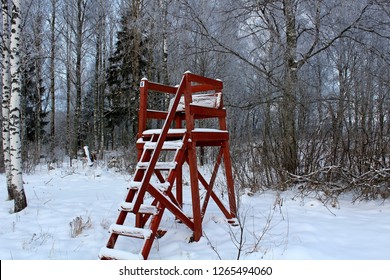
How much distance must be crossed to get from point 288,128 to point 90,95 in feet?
91.0

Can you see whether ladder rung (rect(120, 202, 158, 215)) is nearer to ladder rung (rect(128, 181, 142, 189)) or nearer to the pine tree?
ladder rung (rect(128, 181, 142, 189))

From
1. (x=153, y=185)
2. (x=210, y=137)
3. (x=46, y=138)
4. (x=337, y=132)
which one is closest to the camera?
(x=153, y=185)

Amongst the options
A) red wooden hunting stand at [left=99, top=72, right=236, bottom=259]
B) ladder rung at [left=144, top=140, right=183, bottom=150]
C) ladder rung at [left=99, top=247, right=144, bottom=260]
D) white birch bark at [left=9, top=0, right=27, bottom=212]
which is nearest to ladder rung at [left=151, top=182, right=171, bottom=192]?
red wooden hunting stand at [left=99, top=72, right=236, bottom=259]

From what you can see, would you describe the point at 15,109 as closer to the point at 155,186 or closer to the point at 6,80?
the point at 6,80

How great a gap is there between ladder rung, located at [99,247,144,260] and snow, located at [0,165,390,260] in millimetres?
425

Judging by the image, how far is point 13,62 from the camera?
568 centimetres

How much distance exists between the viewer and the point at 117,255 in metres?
3.07

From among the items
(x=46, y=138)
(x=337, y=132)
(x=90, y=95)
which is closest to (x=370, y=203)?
(x=337, y=132)

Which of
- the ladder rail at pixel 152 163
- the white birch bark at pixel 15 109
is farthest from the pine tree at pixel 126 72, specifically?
the ladder rail at pixel 152 163

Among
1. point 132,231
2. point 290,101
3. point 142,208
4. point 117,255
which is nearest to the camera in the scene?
point 117,255

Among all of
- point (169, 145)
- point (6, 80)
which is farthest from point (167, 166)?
point (6, 80)

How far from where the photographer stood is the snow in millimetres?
3404

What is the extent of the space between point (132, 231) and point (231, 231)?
106 centimetres
